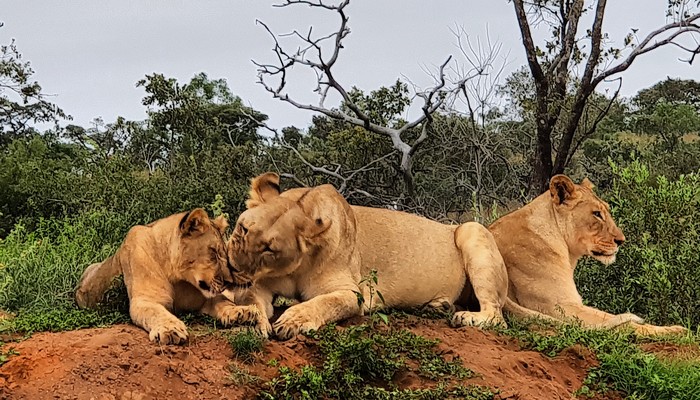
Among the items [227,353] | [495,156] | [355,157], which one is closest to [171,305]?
[227,353]

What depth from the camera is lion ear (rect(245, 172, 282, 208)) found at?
6118 millimetres

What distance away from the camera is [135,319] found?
16.7 feet

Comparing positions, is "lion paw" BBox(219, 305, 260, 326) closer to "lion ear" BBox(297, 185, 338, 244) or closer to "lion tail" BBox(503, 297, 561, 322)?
"lion ear" BBox(297, 185, 338, 244)

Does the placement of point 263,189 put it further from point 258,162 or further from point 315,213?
point 258,162

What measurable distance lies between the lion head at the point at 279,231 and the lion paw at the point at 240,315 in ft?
1.27

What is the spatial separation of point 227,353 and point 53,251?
441 cm

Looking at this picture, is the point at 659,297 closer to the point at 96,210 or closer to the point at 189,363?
the point at 189,363

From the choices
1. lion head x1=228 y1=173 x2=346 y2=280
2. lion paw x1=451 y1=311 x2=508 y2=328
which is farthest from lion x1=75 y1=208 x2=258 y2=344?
lion paw x1=451 y1=311 x2=508 y2=328

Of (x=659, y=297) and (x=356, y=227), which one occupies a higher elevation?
(x=356, y=227)

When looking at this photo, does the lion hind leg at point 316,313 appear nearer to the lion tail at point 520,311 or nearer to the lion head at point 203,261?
the lion head at point 203,261

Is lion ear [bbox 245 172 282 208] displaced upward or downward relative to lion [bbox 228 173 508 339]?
upward

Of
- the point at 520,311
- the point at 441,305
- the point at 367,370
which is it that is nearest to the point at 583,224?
the point at 520,311

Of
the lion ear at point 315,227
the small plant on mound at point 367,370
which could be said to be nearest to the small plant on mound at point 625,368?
the small plant on mound at point 367,370

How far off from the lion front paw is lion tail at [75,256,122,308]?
1449 mm
